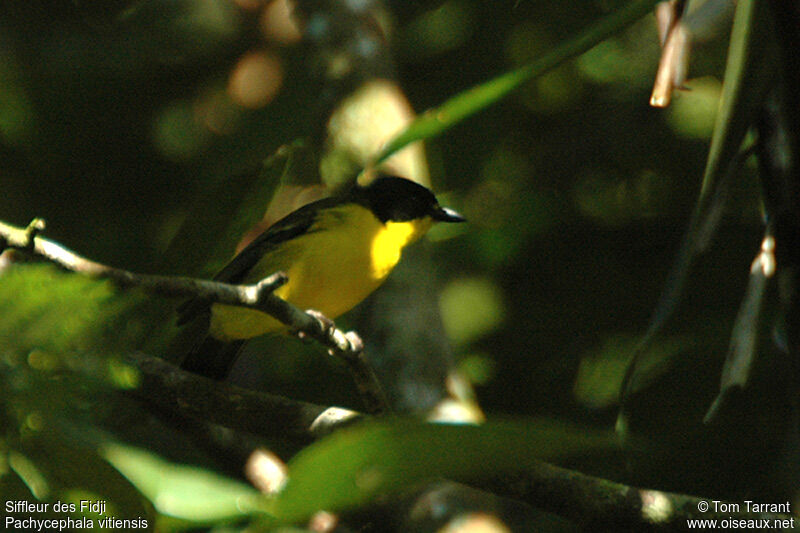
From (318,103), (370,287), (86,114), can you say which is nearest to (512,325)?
(370,287)

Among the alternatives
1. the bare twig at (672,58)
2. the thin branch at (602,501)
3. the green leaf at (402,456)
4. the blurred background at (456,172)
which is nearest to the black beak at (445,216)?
the blurred background at (456,172)

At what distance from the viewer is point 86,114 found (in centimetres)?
455

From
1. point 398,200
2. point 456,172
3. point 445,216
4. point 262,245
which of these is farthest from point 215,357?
point 456,172

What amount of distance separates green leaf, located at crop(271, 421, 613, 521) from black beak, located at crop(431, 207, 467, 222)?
118 inches

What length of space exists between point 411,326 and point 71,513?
201 cm

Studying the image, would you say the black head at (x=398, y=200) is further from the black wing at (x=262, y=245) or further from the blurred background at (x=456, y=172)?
the black wing at (x=262, y=245)

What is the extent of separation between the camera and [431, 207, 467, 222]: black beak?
415 cm

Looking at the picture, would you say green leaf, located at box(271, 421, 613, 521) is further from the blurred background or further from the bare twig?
the blurred background

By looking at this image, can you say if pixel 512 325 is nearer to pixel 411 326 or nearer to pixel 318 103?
pixel 411 326

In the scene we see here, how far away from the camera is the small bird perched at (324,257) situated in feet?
11.6

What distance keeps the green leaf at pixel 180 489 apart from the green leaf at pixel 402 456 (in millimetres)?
454

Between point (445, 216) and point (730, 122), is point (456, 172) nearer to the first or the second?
point (445, 216)

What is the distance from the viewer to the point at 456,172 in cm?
407

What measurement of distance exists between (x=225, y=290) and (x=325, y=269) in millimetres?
1550
